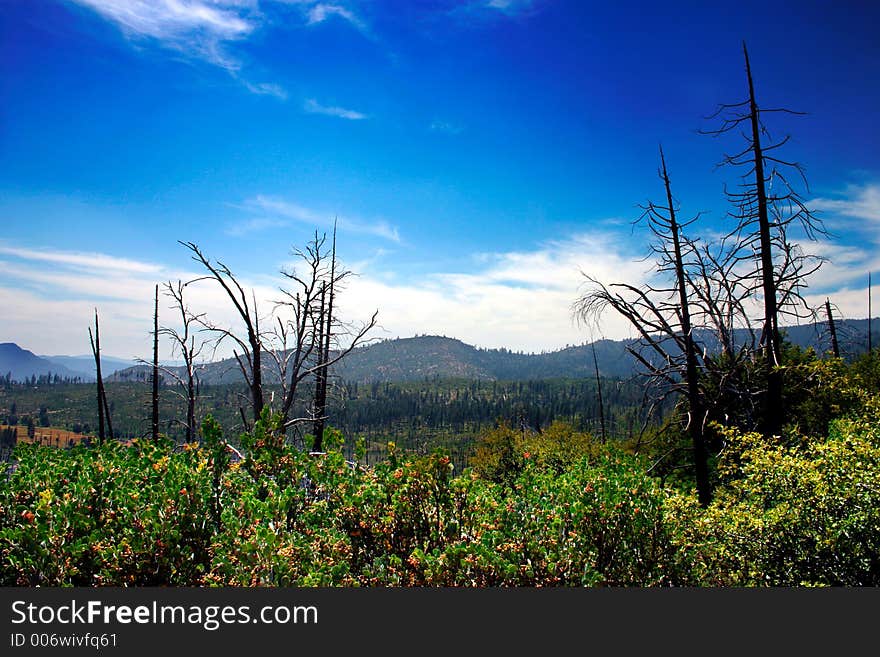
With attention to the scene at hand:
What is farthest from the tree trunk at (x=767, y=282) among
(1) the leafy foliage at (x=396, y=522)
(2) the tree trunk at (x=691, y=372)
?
(1) the leafy foliage at (x=396, y=522)

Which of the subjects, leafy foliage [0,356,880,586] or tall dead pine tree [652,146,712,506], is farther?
tall dead pine tree [652,146,712,506]

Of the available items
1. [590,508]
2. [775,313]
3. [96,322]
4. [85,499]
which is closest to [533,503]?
[590,508]

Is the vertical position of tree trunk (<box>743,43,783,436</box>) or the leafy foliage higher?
tree trunk (<box>743,43,783,436</box>)

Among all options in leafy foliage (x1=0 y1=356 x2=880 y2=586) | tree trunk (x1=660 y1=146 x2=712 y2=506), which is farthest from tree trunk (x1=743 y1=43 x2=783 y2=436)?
leafy foliage (x1=0 y1=356 x2=880 y2=586)

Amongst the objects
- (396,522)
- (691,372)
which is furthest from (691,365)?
(396,522)

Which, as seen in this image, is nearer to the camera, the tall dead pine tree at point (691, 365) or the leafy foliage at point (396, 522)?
the leafy foliage at point (396, 522)

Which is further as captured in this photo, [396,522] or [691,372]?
[691,372]

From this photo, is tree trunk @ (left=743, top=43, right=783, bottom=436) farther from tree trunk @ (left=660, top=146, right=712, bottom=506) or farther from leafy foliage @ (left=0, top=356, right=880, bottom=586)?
leafy foliage @ (left=0, top=356, right=880, bottom=586)

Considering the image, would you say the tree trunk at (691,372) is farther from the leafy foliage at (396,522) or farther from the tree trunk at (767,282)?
the leafy foliage at (396,522)

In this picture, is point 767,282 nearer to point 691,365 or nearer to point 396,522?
point 691,365

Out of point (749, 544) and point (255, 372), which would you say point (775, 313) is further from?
point (255, 372)

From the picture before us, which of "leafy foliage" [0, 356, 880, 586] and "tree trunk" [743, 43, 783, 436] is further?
"tree trunk" [743, 43, 783, 436]

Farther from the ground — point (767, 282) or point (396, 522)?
point (767, 282)

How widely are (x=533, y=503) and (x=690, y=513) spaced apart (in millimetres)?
2830
